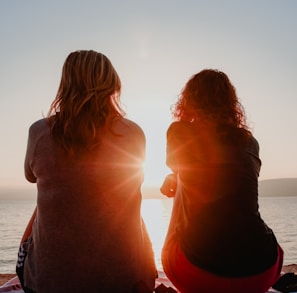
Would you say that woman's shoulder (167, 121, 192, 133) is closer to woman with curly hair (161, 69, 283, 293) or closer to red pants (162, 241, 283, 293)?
woman with curly hair (161, 69, 283, 293)

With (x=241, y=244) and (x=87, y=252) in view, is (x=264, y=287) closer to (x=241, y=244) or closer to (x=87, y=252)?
(x=241, y=244)

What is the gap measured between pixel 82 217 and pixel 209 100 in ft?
4.93

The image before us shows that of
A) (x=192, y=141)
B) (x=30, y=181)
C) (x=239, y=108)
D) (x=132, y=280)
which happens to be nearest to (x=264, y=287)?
(x=132, y=280)

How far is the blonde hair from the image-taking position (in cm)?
281

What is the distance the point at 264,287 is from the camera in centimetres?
315

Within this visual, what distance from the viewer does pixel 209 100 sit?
3539 mm

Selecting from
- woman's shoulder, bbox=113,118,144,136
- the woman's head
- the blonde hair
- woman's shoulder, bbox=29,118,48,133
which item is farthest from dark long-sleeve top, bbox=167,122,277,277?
woman's shoulder, bbox=29,118,48,133

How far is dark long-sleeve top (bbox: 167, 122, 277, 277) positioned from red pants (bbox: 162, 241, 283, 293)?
0.05 meters

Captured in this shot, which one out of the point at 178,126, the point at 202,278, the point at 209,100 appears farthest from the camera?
the point at 209,100

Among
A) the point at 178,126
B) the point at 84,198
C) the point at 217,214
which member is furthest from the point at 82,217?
the point at 178,126

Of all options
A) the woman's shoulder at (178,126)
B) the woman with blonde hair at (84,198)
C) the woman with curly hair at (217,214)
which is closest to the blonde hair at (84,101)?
the woman with blonde hair at (84,198)

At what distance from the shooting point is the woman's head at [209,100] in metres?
3.47

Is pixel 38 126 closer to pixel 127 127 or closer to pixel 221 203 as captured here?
pixel 127 127

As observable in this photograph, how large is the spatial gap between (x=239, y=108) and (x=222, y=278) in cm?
145
